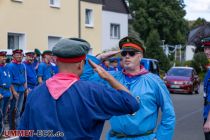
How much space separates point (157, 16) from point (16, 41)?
42.0m

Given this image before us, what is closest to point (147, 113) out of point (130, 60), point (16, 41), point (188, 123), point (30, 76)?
point (130, 60)

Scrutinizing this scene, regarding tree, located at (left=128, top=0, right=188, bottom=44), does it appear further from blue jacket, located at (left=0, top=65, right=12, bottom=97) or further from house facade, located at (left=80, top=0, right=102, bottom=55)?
blue jacket, located at (left=0, top=65, right=12, bottom=97)

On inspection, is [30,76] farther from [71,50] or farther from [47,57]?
[71,50]

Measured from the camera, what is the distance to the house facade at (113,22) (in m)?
40.5

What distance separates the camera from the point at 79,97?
3414 millimetres

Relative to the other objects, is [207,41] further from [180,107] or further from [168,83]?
[168,83]

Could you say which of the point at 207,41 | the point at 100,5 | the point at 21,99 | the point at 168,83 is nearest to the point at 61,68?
the point at 207,41

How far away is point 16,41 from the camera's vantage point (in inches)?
1040

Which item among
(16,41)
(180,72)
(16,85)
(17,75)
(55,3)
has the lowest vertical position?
(180,72)

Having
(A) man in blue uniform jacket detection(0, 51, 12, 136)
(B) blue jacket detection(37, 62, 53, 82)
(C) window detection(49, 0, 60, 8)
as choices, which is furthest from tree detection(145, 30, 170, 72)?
(A) man in blue uniform jacket detection(0, 51, 12, 136)

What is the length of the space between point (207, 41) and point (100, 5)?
96.6 feet

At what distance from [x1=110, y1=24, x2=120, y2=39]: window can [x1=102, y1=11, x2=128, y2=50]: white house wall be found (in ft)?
0.88

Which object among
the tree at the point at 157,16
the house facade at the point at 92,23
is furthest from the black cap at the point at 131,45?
the tree at the point at 157,16

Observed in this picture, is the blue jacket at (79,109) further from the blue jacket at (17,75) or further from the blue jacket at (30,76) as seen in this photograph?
the blue jacket at (30,76)
